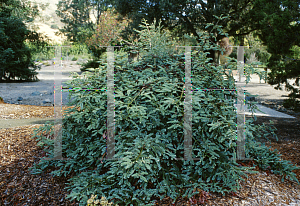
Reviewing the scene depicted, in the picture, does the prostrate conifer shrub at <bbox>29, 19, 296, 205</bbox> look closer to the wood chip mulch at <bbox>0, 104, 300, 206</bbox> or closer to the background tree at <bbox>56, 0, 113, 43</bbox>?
the wood chip mulch at <bbox>0, 104, 300, 206</bbox>

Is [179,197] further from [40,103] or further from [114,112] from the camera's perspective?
[40,103]

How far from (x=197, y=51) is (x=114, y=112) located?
1.15 m

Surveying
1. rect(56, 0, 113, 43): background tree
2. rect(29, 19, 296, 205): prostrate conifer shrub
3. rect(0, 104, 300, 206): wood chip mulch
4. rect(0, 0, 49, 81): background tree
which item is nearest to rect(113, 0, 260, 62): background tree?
rect(0, 0, 49, 81): background tree

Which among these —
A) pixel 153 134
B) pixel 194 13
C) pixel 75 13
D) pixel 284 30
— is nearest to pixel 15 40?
pixel 194 13

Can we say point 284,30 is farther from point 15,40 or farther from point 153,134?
point 15,40

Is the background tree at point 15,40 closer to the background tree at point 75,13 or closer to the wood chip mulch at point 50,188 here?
the wood chip mulch at point 50,188

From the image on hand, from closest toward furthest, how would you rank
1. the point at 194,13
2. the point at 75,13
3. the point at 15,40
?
the point at 15,40
the point at 194,13
the point at 75,13

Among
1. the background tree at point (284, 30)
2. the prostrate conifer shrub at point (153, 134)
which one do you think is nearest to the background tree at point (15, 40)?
the prostrate conifer shrub at point (153, 134)

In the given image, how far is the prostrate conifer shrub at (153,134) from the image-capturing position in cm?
192

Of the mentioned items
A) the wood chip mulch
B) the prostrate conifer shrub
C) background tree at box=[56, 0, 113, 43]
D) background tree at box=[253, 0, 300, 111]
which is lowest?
the wood chip mulch

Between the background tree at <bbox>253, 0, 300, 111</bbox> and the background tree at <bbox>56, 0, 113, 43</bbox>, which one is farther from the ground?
the background tree at <bbox>56, 0, 113, 43</bbox>

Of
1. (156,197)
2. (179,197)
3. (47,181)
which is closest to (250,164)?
(179,197)

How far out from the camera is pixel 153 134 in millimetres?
2088

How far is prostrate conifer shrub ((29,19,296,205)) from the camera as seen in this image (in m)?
1.92
